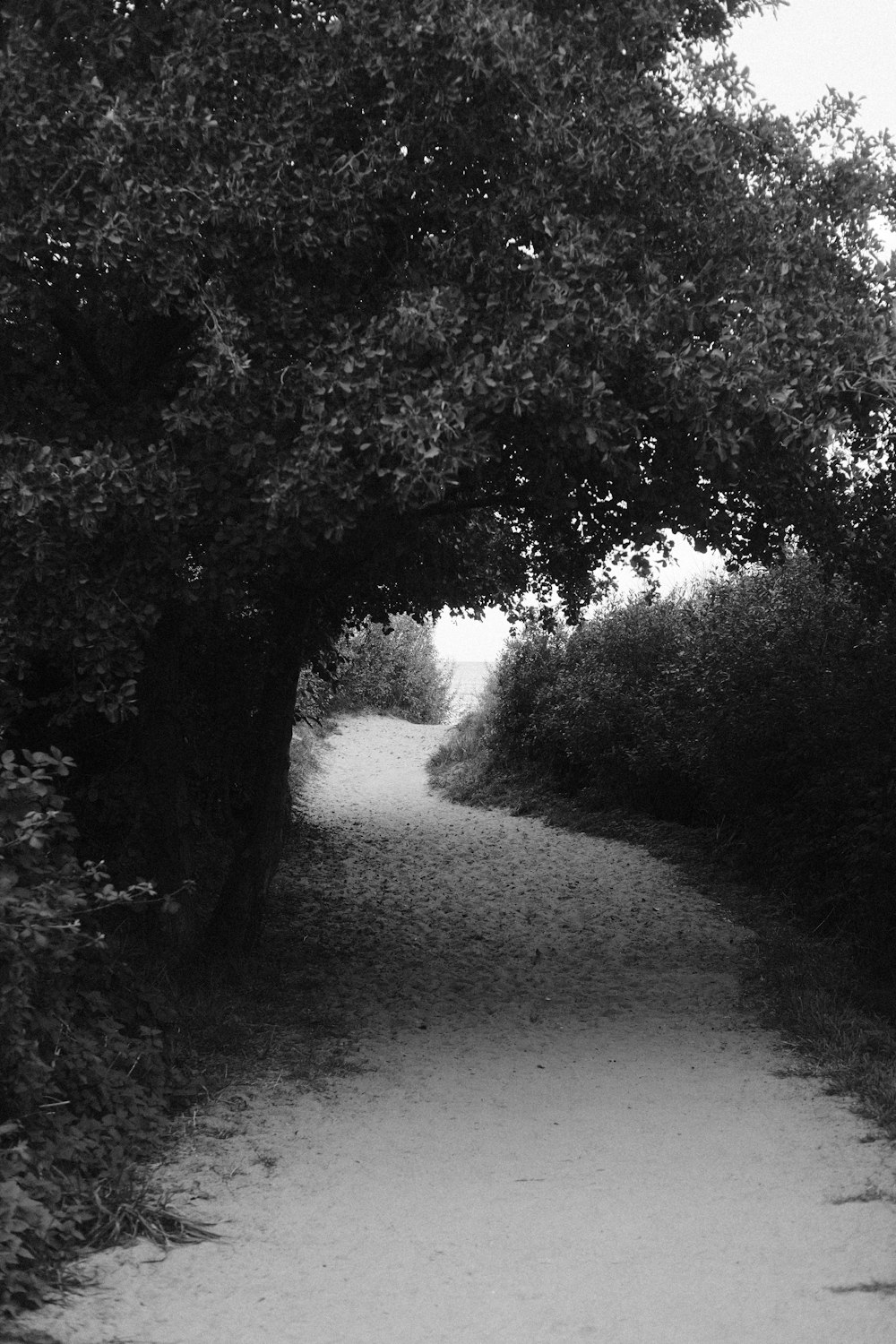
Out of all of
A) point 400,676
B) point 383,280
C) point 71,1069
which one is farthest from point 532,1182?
point 400,676

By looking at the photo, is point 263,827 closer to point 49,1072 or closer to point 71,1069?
point 71,1069

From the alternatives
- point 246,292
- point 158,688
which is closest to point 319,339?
point 246,292

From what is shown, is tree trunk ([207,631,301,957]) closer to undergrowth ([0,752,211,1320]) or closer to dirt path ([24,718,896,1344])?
dirt path ([24,718,896,1344])

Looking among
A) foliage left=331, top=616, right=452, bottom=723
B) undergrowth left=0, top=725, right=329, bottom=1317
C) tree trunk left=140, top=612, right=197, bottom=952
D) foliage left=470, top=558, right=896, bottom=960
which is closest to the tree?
tree trunk left=140, top=612, right=197, bottom=952

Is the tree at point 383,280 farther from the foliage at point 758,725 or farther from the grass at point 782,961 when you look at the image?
the grass at point 782,961

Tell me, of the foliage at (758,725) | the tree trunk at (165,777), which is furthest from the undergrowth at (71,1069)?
the foliage at (758,725)

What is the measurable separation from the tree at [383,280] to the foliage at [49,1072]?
1454mm

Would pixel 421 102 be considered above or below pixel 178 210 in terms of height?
above

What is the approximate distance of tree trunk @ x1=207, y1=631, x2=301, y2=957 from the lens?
871 centimetres

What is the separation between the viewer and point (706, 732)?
38.8ft

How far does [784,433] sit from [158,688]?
4.38m

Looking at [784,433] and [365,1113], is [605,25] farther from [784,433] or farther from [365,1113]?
[365,1113]

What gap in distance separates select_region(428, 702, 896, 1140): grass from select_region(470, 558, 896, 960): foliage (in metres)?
0.26

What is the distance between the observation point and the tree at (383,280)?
5871 mm
